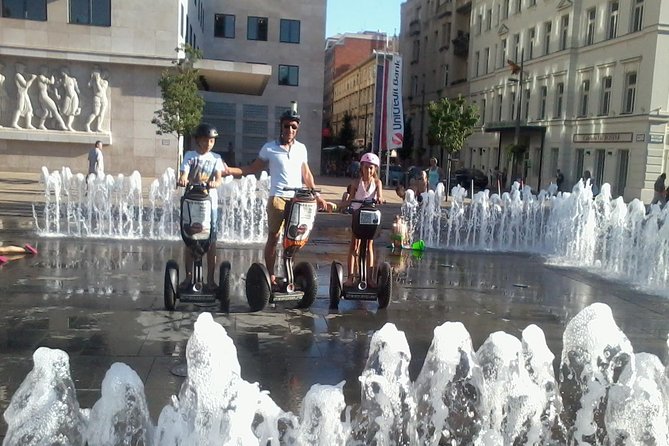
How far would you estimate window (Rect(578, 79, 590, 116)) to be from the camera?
37.3 meters

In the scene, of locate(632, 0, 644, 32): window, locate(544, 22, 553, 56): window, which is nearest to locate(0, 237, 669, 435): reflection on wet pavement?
locate(632, 0, 644, 32): window

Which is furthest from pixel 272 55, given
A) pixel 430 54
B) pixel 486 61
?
pixel 430 54

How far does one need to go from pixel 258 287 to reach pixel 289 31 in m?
44.2

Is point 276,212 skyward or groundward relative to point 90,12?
groundward

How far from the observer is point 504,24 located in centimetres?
4684

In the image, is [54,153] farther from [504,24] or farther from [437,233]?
[504,24]

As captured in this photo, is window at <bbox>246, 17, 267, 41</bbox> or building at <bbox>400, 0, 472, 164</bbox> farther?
building at <bbox>400, 0, 472, 164</bbox>

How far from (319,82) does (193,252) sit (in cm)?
4323

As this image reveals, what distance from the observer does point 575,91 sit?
38.4 m

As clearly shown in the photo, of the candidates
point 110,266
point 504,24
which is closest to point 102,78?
point 110,266

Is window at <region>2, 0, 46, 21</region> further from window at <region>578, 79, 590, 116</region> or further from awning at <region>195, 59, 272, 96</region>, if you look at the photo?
window at <region>578, 79, 590, 116</region>

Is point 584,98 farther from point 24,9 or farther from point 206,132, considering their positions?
point 206,132

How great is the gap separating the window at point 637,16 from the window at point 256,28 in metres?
25.3

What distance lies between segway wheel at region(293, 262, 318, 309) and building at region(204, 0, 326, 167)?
136 feet
